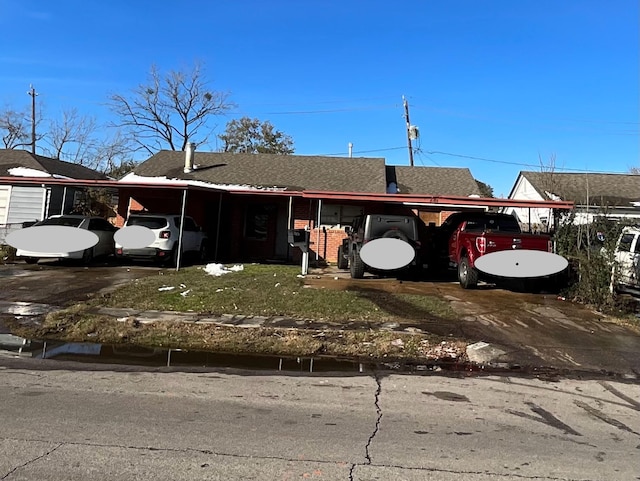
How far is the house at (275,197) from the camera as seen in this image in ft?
63.7

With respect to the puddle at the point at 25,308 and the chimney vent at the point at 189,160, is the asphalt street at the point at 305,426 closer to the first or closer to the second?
the puddle at the point at 25,308

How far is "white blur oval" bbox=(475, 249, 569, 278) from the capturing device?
12.1 metres

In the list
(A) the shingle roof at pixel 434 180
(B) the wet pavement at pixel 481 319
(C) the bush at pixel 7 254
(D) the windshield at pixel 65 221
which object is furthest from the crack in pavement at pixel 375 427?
(A) the shingle roof at pixel 434 180

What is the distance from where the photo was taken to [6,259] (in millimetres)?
16219

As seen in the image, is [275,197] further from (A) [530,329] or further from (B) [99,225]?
(A) [530,329]

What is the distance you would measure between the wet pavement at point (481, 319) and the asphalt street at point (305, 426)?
1.08 metres

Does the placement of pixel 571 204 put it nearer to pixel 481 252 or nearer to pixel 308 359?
pixel 481 252

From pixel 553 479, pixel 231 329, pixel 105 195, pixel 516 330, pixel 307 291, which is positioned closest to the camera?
pixel 553 479

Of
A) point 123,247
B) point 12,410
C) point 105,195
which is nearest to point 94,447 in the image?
point 12,410

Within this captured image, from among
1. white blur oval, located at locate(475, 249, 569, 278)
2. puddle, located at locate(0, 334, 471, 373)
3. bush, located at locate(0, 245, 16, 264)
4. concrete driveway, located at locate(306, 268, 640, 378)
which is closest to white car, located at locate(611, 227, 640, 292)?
concrete driveway, located at locate(306, 268, 640, 378)

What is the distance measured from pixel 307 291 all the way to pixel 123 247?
7114 mm

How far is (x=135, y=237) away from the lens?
15.6 m

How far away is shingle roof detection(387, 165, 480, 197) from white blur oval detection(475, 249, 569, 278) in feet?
31.4

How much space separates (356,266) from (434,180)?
10692 mm
